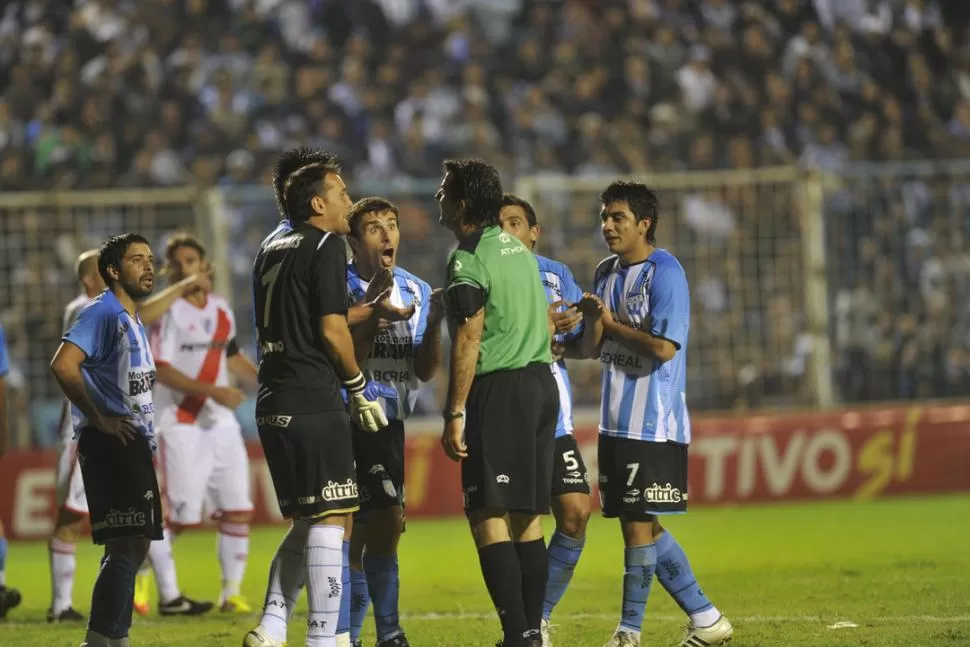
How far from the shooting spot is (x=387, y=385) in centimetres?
832

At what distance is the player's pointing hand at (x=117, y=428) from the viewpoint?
767 centimetres

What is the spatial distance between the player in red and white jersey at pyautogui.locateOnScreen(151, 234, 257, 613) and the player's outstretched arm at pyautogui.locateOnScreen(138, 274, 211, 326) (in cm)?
28

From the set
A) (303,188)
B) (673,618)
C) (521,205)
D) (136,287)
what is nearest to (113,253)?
(136,287)

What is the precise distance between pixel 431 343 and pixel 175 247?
3.57m

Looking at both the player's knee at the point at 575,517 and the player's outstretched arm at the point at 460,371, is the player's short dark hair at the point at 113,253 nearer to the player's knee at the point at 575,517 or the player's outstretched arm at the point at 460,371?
the player's outstretched arm at the point at 460,371

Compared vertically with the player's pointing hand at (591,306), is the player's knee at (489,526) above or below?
below

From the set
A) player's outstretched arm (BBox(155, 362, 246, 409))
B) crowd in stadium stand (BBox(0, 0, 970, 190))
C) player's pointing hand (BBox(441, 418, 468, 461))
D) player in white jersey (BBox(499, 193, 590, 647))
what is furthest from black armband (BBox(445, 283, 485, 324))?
crowd in stadium stand (BBox(0, 0, 970, 190))

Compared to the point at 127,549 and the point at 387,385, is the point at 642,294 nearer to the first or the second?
the point at 387,385

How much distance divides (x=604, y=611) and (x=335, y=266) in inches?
154

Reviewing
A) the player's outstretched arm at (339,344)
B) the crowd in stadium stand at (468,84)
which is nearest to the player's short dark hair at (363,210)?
the player's outstretched arm at (339,344)

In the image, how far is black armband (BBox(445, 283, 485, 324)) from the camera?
7.29m

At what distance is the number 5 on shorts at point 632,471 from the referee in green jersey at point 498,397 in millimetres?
758

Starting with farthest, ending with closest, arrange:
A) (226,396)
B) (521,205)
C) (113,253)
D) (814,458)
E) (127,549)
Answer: (814,458), (226,396), (521,205), (113,253), (127,549)

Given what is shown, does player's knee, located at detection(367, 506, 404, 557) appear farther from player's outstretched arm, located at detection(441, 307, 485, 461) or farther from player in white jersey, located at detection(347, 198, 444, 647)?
player's outstretched arm, located at detection(441, 307, 485, 461)
